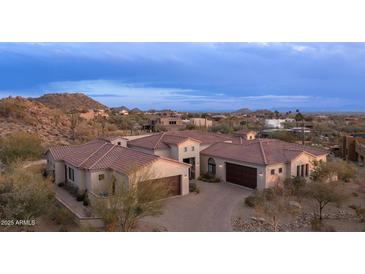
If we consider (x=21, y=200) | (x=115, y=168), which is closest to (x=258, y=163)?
(x=115, y=168)

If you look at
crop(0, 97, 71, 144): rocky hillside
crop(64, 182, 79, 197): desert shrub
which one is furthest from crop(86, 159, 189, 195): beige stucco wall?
crop(0, 97, 71, 144): rocky hillside

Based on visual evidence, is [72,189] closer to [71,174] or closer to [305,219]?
[71,174]

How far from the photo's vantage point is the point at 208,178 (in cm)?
2638

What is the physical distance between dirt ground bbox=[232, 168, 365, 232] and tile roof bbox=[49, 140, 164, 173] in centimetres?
687

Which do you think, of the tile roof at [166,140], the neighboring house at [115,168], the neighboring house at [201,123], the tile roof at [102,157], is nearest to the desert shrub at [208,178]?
the tile roof at [166,140]

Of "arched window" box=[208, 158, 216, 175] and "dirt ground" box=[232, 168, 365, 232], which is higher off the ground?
"arched window" box=[208, 158, 216, 175]

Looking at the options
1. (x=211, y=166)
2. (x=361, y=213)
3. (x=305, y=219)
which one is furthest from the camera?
(x=211, y=166)

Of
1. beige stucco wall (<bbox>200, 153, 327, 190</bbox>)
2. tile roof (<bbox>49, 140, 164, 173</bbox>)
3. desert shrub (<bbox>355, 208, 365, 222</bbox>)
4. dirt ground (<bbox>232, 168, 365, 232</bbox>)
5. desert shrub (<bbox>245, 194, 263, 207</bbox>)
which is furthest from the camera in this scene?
beige stucco wall (<bbox>200, 153, 327, 190</bbox>)

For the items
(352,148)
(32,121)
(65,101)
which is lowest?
(352,148)

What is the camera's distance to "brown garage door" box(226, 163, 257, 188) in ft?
77.0

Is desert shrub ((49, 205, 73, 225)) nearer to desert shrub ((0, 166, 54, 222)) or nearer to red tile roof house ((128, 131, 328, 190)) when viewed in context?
desert shrub ((0, 166, 54, 222))

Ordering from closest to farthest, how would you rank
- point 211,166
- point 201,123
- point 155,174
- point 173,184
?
point 155,174 < point 173,184 < point 211,166 < point 201,123

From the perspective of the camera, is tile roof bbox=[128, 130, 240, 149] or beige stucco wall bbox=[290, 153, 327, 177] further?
tile roof bbox=[128, 130, 240, 149]

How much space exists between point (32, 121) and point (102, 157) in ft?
138
